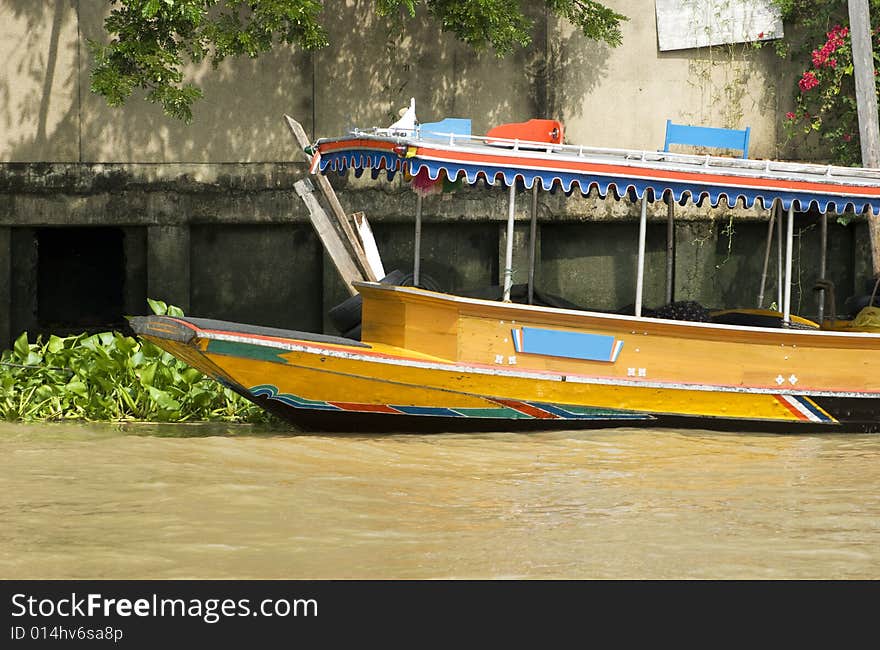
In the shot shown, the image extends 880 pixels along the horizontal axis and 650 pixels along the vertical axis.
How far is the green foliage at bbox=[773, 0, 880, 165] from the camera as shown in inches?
403

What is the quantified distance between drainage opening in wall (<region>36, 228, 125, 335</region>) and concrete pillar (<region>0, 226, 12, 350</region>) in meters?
1.00

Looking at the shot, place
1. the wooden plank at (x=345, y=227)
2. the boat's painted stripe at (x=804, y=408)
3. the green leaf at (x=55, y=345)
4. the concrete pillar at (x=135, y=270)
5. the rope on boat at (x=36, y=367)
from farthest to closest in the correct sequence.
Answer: the concrete pillar at (x=135, y=270)
the wooden plank at (x=345, y=227)
the green leaf at (x=55, y=345)
the rope on boat at (x=36, y=367)
the boat's painted stripe at (x=804, y=408)

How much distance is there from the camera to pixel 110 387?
8500 millimetres

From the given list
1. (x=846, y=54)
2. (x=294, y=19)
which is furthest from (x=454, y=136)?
(x=846, y=54)

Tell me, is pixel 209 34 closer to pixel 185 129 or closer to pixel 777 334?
pixel 185 129

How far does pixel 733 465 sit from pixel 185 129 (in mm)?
5460

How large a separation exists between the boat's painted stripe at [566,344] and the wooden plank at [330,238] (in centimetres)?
178

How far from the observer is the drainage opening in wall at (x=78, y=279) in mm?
11016

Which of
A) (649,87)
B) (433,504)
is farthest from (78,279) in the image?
(433,504)

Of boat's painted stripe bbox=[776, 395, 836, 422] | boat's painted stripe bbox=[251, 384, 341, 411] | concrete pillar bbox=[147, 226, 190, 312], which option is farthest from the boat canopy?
concrete pillar bbox=[147, 226, 190, 312]

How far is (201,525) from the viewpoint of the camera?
5430mm

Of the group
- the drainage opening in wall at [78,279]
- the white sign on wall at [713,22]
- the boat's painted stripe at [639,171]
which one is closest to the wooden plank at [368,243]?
the boat's painted stripe at [639,171]

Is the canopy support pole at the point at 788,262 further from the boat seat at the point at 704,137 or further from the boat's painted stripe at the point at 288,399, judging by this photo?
the boat's painted stripe at the point at 288,399

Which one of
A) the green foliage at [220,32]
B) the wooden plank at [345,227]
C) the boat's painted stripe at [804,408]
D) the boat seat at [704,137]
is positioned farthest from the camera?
the green foliage at [220,32]
